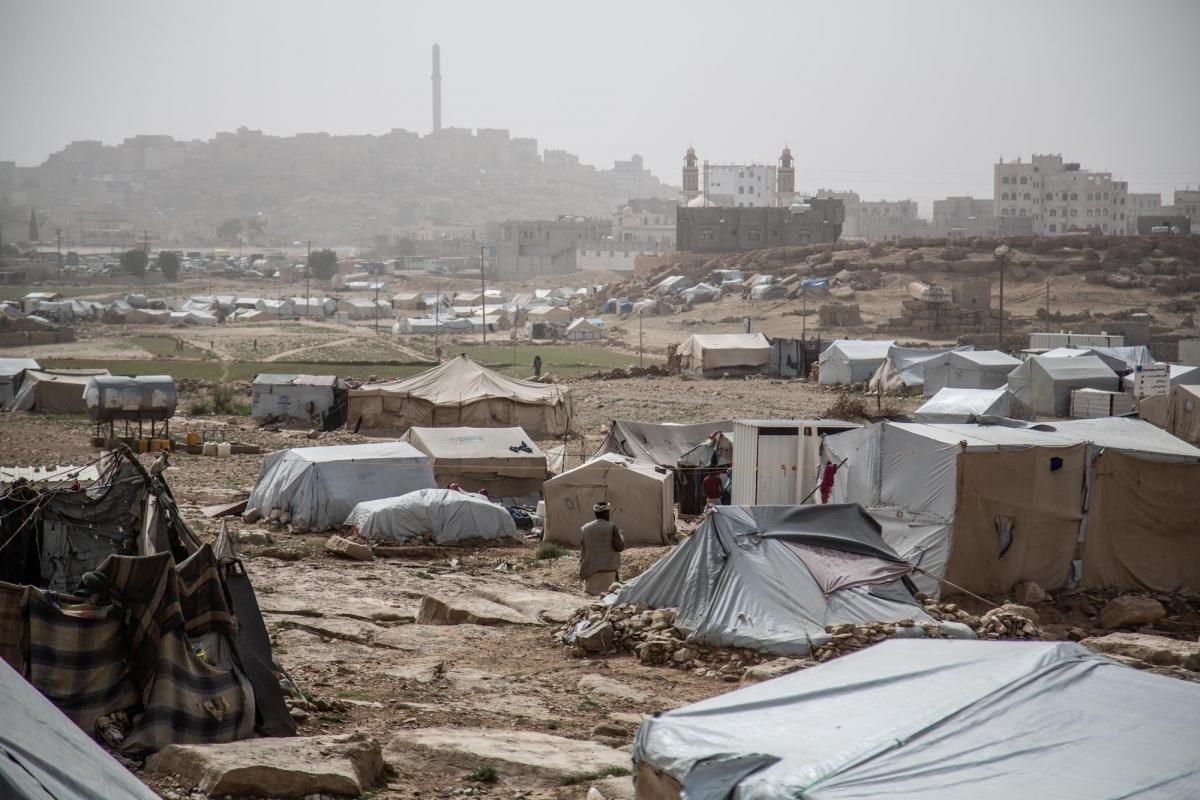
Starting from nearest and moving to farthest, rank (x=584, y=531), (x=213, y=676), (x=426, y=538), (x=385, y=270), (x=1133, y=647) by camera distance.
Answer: (x=213, y=676), (x=1133, y=647), (x=584, y=531), (x=426, y=538), (x=385, y=270)

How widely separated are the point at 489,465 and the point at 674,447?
2.79 meters

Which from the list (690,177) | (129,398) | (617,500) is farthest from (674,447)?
(690,177)

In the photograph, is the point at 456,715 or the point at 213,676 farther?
the point at 456,715

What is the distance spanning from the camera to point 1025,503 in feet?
42.7

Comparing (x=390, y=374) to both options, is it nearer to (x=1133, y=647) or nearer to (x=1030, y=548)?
(x=1030, y=548)

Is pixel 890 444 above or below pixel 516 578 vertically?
above

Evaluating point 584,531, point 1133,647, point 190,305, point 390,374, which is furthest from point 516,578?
point 190,305

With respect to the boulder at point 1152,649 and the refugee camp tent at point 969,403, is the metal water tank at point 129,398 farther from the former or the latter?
the boulder at point 1152,649

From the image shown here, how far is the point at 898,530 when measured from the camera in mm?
13109

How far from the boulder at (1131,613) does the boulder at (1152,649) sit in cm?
198

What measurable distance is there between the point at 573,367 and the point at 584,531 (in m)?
33.5

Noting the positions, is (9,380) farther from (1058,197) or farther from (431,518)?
(1058,197)

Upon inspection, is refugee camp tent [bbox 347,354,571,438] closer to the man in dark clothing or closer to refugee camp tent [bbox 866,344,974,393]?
refugee camp tent [bbox 866,344,974,393]

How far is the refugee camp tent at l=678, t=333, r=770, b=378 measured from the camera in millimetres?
41156
